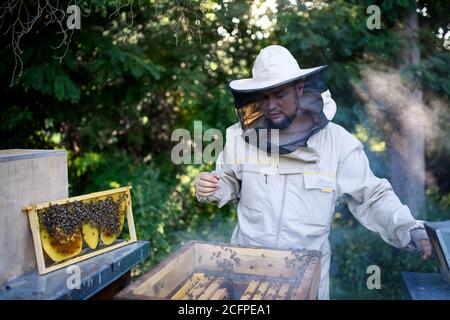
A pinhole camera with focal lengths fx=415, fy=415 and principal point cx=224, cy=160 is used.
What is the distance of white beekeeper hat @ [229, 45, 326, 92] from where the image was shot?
2.21 meters

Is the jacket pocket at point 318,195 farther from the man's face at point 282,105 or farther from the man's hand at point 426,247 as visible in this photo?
the man's hand at point 426,247

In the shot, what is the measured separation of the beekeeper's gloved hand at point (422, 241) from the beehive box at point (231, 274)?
0.54 m

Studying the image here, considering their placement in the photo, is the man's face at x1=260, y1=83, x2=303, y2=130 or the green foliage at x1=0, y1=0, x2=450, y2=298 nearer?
the man's face at x1=260, y1=83, x2=303, y2=130

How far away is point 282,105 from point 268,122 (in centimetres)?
12

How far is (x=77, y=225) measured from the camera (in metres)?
1.98

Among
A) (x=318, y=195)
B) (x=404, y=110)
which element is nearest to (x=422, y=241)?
(x=318, y=195)

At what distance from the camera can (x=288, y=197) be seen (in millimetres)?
2232

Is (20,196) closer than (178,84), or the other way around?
(20,196)

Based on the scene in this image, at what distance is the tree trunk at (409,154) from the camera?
4242 millimetres

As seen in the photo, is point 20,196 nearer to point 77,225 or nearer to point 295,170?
point 77,225

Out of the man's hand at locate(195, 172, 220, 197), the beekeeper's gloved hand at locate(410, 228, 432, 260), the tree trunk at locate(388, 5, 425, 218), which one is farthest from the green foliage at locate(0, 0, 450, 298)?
the beekeeper's gloved hand at locate(410, 228, 432, 260)

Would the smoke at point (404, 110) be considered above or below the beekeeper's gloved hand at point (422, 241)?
above

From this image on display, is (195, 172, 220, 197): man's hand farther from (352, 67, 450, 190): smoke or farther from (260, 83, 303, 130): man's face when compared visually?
(352, 67, 450, 190): smoke

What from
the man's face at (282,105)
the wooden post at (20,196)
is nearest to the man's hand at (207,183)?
the man's face at (282,105)
